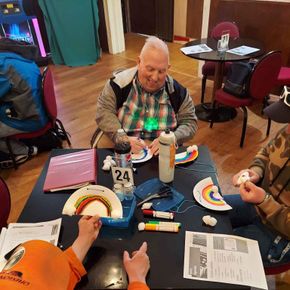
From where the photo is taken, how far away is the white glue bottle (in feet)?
3.61

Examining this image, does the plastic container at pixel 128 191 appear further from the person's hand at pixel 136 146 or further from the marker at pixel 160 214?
the person's hand at pixel 136 146

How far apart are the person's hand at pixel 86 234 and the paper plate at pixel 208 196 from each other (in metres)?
0.41

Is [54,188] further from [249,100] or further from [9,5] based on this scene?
[9,5]

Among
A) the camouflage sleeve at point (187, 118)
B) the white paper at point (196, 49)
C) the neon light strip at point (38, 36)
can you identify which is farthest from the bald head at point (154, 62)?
the neon light strip at point (38, 36)

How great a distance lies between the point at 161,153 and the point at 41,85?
160 centimetres

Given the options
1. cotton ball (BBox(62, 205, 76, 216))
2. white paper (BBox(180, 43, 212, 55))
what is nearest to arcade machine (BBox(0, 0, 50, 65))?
white paper (BBox(180, 43, 212, 55))

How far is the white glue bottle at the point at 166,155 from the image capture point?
1.10 m

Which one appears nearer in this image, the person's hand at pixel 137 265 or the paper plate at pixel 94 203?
the person's hand at pixel 137 265

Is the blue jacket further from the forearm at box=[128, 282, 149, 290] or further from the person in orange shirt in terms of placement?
the forearm at box=[128, 282, 149, 290]

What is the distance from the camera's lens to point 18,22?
433 cm

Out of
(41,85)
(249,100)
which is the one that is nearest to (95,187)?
(41,85)

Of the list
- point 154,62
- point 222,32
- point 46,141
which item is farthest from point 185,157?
point 222,32

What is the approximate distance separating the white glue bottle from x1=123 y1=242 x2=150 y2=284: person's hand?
365mm

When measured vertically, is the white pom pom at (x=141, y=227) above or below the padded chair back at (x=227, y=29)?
below
